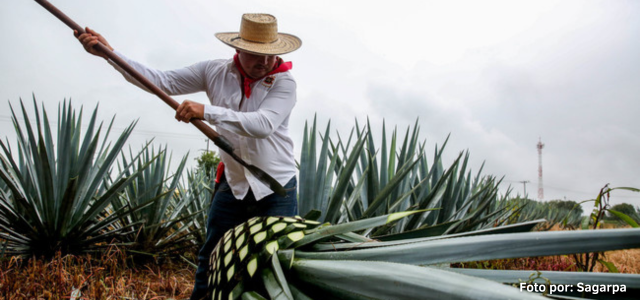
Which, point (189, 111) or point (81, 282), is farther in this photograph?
point (81, 282)

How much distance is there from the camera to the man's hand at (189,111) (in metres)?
1.91

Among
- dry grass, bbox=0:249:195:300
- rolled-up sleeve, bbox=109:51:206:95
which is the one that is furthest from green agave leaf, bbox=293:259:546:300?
rolled-up sleeve, bbox=109:51:206:95

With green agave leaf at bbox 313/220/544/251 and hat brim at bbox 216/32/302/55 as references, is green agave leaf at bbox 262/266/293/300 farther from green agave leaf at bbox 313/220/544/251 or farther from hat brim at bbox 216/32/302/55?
hat brim at bbox 216/32/302/55

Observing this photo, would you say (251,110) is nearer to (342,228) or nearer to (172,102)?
(172,102)

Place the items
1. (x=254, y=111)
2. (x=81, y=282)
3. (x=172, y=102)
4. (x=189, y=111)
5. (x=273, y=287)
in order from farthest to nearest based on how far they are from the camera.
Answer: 1. (x=81, y=282)
2. (x=254, y=111)
3. (x=172, y=102)
4. (x=189, y=111)
5. (x=273, y=287)

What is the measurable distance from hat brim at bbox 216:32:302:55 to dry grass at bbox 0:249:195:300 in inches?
52.8

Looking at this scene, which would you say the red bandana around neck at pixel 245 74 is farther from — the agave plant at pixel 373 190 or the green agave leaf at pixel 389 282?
the green agave leaf at pixel 389 282

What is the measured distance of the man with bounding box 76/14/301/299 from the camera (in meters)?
2.22

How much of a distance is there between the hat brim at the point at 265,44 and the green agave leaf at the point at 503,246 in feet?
5.37

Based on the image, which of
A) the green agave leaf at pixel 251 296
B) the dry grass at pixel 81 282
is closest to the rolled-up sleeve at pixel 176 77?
the dry grass at pixel 81 282

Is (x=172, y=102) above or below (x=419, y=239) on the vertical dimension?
above

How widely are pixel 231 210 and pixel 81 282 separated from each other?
0.87 metres

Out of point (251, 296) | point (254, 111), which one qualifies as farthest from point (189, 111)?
point (251, 296)

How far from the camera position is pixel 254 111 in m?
2.23
